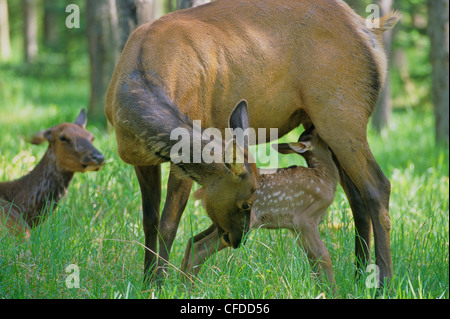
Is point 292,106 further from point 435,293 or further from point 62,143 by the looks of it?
point 62,143

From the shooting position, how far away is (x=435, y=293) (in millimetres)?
5195

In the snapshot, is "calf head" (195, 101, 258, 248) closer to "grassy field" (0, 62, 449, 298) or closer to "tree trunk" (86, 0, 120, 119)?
"grassy field" (0, 62, 449, 298)

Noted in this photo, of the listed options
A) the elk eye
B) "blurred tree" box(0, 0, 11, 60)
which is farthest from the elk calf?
"blurred tree" box(0, 0, 11, 60)

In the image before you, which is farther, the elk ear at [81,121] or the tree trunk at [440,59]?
the tree trunk at [440,59]

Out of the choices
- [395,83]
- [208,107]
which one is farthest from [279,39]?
[395,83]

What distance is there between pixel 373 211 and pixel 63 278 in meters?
2.44

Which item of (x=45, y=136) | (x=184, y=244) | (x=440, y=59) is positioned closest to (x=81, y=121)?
(x=45, y=136)

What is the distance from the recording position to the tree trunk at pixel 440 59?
988 centimetres

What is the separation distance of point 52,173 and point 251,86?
96.8 inches

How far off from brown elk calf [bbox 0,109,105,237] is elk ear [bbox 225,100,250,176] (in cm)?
235

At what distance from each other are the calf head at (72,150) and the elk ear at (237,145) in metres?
2.33

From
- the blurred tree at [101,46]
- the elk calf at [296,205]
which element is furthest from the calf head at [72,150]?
the blurred tree at [101,46]

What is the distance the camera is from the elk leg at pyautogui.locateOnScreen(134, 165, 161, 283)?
492 centimetres

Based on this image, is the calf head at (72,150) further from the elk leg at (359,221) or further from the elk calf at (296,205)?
the elk leg at (359,221)
